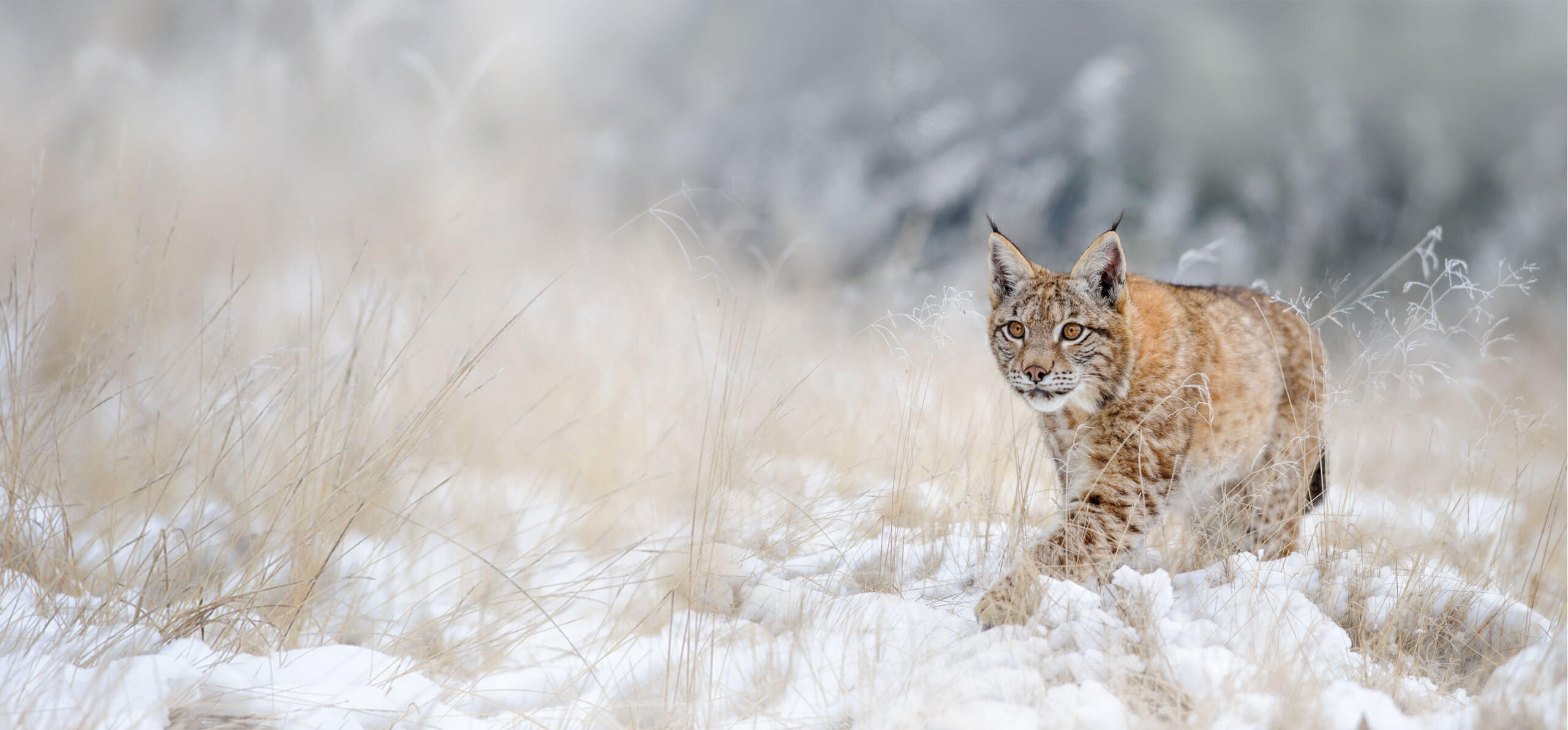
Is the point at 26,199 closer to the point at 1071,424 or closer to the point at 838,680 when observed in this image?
the point at 838,680

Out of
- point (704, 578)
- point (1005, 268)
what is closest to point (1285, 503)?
point (1005, 268)

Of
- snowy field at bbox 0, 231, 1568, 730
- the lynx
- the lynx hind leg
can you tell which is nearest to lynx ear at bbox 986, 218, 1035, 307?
the lynx

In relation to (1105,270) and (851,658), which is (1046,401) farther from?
(851,658)

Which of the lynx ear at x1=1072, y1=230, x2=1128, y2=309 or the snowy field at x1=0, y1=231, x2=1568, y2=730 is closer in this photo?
the snowy field at x1=0, y1=231, x2=1568, y2=730

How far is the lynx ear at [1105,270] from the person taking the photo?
11.0 feet

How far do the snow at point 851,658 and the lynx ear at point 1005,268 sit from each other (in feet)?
3.46

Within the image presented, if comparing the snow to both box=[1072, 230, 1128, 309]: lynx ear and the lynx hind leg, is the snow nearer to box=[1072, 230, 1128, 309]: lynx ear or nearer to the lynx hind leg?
the lynx hind leg

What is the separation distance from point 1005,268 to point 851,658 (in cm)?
180

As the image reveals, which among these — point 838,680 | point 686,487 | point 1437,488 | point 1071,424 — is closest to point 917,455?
point 1071,424

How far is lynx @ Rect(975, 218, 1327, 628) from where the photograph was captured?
3264 millimetres

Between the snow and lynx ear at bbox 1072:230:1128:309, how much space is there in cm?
108

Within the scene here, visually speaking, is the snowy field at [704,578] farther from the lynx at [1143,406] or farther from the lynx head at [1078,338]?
the lynx head at [1078,338]

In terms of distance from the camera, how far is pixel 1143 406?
3.40m

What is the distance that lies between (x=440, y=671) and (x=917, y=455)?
6.43 feet
